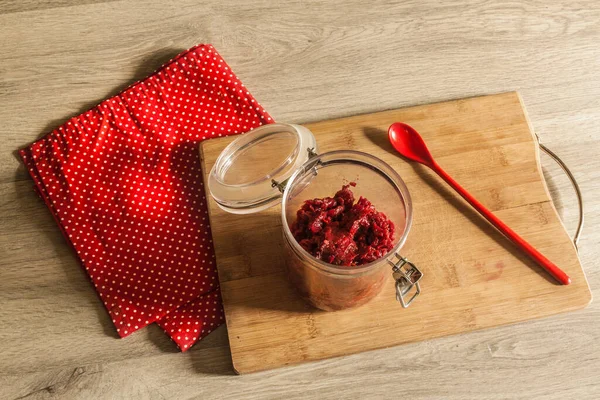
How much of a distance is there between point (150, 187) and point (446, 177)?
46 cm

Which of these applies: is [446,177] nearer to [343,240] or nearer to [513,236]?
[513,236]

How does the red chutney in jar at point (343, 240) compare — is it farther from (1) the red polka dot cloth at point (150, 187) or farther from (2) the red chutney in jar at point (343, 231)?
(1) the red polka dot cloth at point (150, 187)

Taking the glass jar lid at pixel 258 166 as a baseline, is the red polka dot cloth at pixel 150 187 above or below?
below

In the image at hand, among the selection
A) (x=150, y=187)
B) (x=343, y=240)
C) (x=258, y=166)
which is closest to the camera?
(x=343, y=240)

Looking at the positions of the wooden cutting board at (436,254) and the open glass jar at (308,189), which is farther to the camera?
the wooden cutting board at (436,254)

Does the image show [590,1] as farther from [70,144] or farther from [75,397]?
[75,397]

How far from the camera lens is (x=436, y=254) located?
0.81 metres

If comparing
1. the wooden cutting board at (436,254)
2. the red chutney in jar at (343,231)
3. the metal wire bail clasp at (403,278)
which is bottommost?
the wooden cutting board at (436,254)

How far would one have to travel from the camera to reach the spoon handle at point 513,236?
0.79 m

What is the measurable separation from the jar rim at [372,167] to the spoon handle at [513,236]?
166 millimetres

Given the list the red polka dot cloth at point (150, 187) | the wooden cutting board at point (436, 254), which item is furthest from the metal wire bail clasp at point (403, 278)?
the red polka dot cloth at point (150, 187)

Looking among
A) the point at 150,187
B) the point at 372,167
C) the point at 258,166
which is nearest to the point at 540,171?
the point at 372,167

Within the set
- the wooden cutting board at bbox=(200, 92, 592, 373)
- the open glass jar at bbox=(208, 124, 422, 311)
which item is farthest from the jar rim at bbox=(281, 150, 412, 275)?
the wooden cutting board at bbox=(200, 92, 592, 373)

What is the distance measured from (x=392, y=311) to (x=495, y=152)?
30cm
